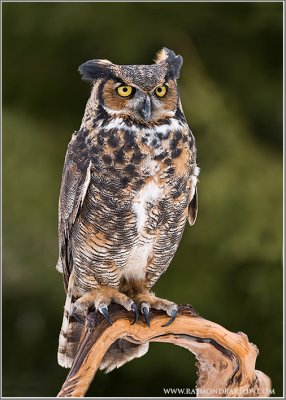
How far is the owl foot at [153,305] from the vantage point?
96.3 inches

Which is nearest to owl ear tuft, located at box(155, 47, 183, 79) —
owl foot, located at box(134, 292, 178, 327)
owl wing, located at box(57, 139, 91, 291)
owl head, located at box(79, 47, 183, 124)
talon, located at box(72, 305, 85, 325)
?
owl head, located at box(79, 47, 183, 124)

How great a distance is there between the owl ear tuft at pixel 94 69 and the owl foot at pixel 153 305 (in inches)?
32.2

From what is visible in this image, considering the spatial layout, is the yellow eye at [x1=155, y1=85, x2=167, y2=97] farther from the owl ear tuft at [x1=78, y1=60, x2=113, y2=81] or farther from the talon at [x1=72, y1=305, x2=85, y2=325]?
the talon at [x1=72, y1=305, x2=85, y2=325]

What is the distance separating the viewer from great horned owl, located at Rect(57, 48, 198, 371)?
226cm

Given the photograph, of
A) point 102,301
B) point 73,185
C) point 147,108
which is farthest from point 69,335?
point 147,108

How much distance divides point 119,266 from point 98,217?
0.22 m

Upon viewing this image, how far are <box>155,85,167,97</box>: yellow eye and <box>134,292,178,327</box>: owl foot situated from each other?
74 centimetres

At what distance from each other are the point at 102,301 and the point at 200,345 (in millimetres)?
374

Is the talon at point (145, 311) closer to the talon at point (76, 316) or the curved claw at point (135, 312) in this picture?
the curved claw at point (135, 312)

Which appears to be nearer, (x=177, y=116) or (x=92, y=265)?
(x=177, y=116)

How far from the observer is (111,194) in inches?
91.2

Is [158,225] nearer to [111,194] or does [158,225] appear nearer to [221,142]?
[111,194]

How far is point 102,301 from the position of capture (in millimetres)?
2480

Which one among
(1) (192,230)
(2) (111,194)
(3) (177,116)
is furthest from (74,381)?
(1) (192,230)
